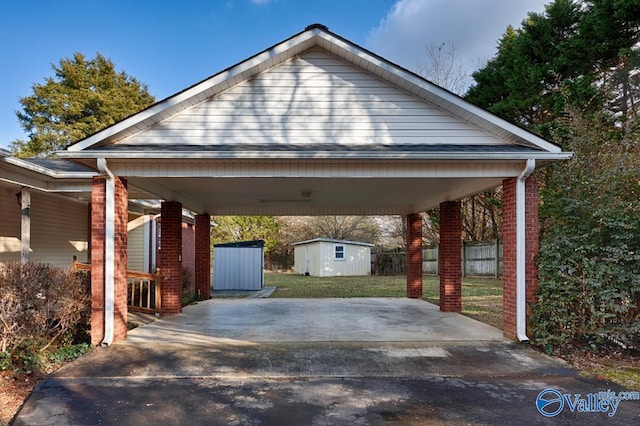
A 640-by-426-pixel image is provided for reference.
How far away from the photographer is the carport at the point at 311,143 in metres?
6.40

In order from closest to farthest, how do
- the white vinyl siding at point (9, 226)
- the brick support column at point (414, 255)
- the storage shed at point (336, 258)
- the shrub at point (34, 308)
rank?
1. the shrub at point (34, 308)
2. the white vinyl siding at point (9, 226)
3. the brick support column at point (414, 255)
4. the storage shed at point (336, 258)

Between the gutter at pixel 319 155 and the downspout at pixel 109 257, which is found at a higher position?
the gutter at pixel 319 155

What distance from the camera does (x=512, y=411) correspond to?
4.08 metres

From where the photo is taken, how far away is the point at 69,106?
27.0m

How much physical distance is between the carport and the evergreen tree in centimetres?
2347

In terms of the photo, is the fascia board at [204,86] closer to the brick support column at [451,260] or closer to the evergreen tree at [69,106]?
the brick support column at [451,260]

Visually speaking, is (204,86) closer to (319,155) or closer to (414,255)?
(319,155)

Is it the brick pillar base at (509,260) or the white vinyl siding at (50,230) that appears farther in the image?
the white vinyl siding at (50,230)

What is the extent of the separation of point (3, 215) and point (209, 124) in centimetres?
596

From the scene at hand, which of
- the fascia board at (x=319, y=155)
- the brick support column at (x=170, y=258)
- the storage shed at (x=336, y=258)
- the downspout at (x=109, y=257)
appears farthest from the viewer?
the storage shed at (x=336, y=258)

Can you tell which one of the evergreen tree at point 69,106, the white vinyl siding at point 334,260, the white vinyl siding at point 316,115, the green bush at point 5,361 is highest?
the evergreen tree at point 69,106

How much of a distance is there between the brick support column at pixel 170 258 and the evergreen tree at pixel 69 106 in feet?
67.8

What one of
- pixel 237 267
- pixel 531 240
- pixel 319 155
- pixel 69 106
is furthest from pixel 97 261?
pixel 69 106

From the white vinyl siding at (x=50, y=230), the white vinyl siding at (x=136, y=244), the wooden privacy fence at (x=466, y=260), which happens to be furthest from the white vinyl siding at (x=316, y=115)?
the wooden privacy fence at (x=466, y=260)
